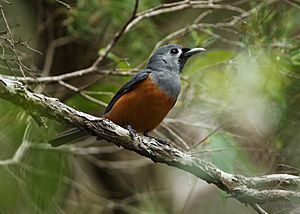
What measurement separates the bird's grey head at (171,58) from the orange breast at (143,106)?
0.87 feet

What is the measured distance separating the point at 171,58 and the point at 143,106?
514 mm

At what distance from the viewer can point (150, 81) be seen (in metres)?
3.62

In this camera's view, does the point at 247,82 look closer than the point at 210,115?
Yes

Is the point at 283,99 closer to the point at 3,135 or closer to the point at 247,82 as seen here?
the point at 247,82

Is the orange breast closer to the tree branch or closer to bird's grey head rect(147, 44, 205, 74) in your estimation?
bird's grey head rect(147, 44, 205, 74)

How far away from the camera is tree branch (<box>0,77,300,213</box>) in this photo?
2564 millimetres

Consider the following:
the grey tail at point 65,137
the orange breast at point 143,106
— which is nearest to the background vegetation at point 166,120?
the grey tail at point 65,137

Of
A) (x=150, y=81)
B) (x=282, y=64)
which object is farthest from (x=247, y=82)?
(x=150, y=81)

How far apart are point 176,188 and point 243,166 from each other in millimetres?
1783

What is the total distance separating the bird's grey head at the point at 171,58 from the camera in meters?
3.85

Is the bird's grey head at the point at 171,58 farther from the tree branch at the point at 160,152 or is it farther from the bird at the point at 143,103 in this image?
the tree branch at the point at 160,152

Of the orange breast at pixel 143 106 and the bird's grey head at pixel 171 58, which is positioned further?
the bird's grey head at pixel 171 58

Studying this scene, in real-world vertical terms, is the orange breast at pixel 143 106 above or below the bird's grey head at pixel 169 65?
below

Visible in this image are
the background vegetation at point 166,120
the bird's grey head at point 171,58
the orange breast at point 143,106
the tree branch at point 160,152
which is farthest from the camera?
the bird's grey head at point 171,58
